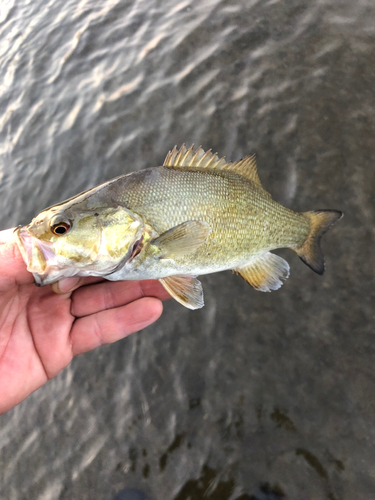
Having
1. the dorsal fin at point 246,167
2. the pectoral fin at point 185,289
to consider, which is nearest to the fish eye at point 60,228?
the pectoral fin at point 185,289

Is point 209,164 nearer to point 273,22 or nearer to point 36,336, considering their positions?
point 36,336

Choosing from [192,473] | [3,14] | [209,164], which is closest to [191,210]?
[209,164]

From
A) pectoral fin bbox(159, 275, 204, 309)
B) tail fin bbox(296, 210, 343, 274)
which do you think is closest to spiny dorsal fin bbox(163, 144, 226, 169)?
pectoral fin bbox(159, 275, 204, 309)

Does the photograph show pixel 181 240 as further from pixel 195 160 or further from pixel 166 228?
pixel 195 160

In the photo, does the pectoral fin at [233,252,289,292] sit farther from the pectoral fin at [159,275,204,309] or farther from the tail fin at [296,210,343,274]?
the pectoral fin at [159,275,204,309]

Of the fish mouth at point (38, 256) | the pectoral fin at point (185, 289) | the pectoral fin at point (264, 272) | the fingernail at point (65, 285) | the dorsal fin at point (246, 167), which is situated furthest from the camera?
the pectoral fin at point (264, 272)

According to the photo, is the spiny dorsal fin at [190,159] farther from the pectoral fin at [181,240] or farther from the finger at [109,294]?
the finger at [109,294]
